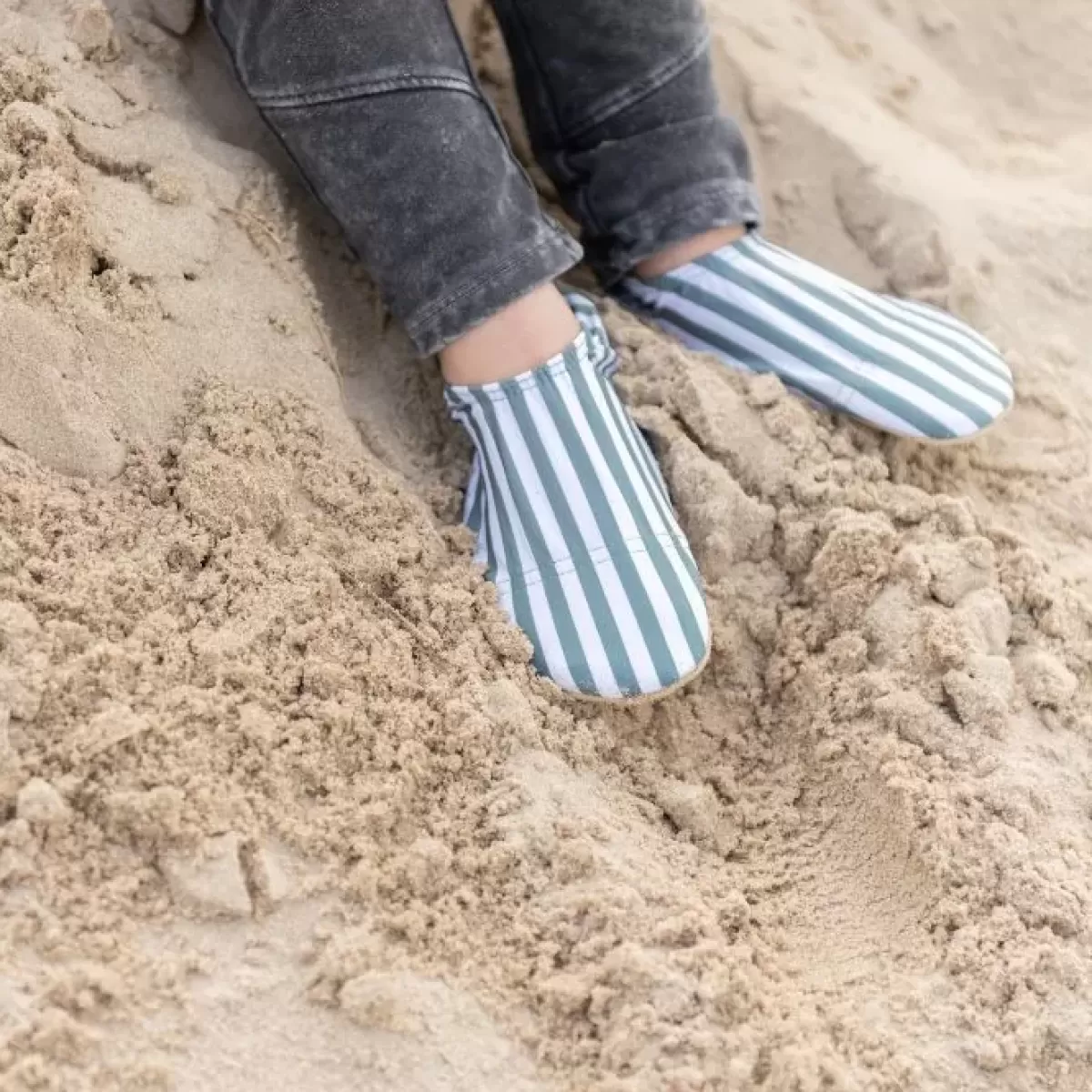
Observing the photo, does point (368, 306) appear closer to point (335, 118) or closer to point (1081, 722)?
point (335, 118)

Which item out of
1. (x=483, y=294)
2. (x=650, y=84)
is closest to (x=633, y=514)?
(x=483, y=294)

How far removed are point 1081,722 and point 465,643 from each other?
0.49 metres

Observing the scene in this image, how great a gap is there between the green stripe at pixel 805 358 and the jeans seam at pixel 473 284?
0.62ft

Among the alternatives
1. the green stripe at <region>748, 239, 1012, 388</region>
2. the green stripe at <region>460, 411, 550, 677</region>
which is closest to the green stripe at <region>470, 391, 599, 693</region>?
the green stripe at <region>460, 411, 550, 677</region>

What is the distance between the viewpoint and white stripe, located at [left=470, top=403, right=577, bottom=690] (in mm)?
920

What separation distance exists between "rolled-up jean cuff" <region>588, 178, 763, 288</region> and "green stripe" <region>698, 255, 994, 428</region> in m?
0.04

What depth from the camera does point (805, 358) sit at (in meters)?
1.12

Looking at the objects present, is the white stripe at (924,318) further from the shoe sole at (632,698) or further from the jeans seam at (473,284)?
the shoe sole at (632,698)

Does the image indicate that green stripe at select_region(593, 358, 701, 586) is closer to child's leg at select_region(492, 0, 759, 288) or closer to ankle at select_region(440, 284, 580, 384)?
ankle at select_region(440, 284, 580, 384)

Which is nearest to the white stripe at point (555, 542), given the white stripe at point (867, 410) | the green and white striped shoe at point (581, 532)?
the green and white striped shoe at point (581, 532)

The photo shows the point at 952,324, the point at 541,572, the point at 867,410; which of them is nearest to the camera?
the point at 541,572

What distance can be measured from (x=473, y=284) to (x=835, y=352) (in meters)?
0.36

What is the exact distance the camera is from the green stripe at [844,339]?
1085 mm

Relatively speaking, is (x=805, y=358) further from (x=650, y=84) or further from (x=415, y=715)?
(x=415, y=715)
